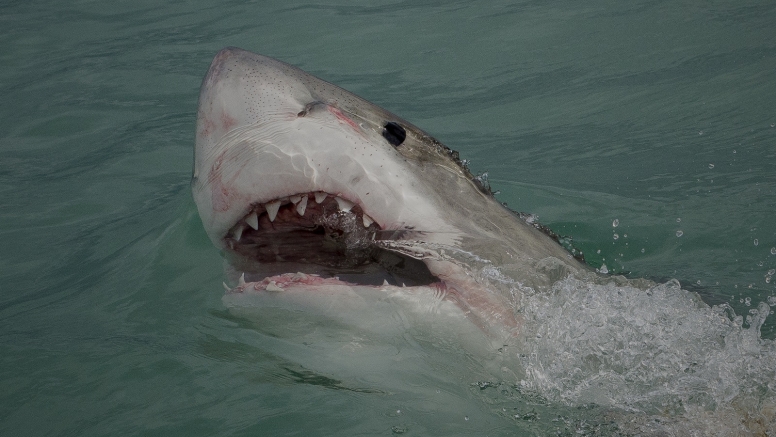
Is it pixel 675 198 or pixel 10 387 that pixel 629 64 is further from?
pixel 10 387

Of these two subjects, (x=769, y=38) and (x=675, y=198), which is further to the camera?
(x=769, y=38)

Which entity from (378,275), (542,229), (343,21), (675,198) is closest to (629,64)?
(675,198)

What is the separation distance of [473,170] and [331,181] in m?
3.39

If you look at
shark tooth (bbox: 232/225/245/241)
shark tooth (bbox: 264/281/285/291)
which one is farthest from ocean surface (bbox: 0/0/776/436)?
shark tooth (bbox: 232/225/245/241)

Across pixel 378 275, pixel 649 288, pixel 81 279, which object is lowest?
pixel 81 279

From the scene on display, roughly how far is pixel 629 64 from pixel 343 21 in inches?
110

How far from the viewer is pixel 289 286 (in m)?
2.47

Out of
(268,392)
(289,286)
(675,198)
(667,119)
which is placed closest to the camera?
(289,286)

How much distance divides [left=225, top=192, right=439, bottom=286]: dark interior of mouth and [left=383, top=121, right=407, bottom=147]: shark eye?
276 millimetres

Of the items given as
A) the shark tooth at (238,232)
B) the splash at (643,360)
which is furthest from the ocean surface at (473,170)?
the shark tooth at (238,232)

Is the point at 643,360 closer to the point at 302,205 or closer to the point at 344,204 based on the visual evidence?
the point at 344,204

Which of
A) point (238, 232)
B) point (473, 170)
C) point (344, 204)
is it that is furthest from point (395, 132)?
point (473, 170)

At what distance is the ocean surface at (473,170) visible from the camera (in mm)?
2623

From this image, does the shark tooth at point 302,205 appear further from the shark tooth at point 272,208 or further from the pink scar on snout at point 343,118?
the pink scar on snout at point 343,118
